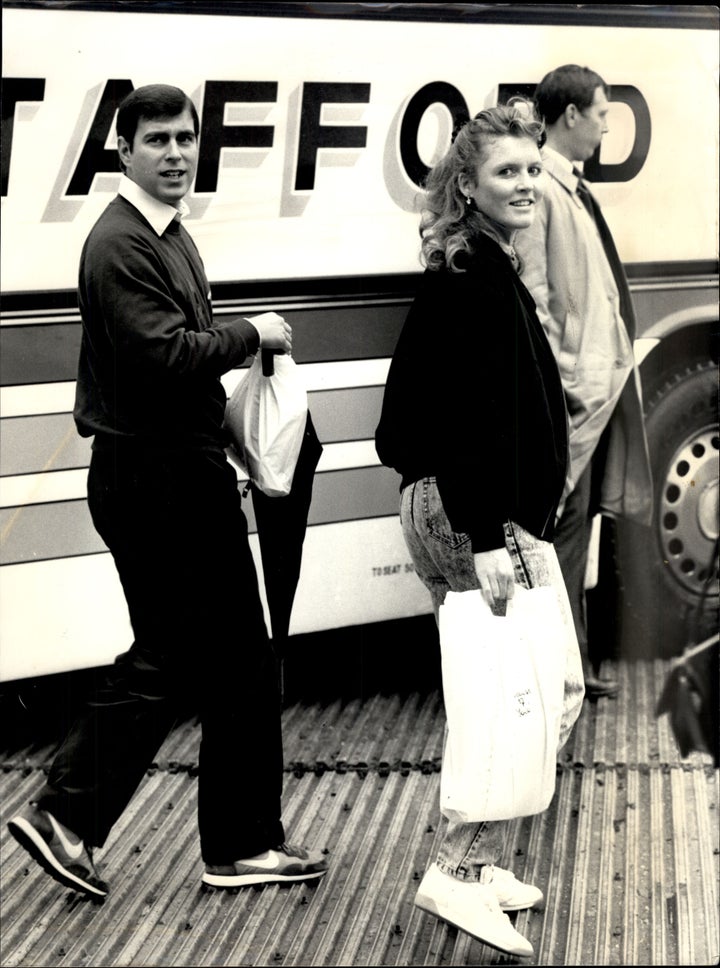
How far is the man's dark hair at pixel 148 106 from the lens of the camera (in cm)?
316

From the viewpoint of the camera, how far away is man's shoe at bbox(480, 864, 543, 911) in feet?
10.8

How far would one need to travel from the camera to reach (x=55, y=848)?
3.31 meters

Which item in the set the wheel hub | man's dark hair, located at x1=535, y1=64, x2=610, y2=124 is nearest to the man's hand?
man's dark hair, located at x1=535, y1=64, x2=610, y2=124

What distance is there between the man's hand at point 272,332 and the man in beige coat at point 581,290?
0.86 m

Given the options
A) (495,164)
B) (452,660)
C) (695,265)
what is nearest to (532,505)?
(452,660)

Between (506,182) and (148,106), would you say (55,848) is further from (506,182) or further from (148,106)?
(506,182)

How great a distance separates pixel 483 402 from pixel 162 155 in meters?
1.02

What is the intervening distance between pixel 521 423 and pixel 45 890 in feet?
5.84

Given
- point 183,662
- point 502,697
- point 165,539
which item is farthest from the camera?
point 183,662

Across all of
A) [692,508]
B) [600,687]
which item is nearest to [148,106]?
[692,508]

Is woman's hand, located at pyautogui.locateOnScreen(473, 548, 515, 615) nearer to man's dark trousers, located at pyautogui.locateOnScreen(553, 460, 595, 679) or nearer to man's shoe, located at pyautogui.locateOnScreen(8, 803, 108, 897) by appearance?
man's dark trousers, located at pyautogui.locateOnScreen(553, 460, 595, 679)

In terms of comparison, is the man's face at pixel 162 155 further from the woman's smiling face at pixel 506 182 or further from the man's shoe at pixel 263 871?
the man's shoe at pixel 263 871

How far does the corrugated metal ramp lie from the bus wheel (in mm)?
225

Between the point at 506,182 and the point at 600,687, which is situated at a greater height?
the point at 506,182
